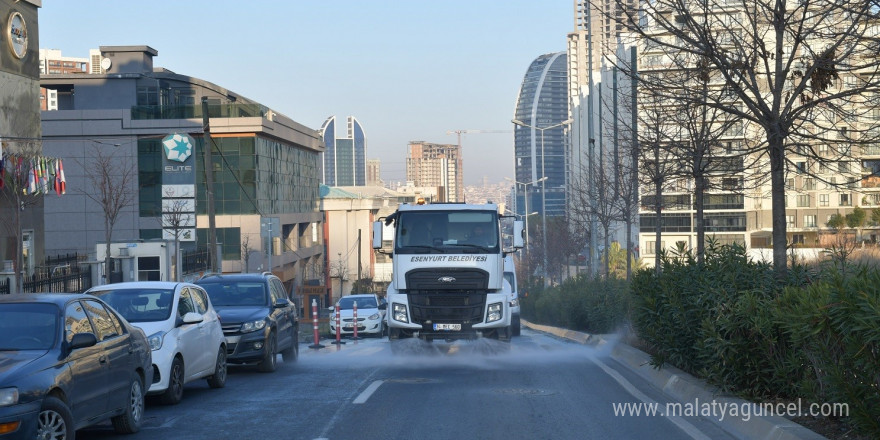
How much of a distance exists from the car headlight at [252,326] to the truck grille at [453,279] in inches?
137

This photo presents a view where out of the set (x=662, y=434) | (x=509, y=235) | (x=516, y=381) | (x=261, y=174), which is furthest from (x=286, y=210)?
(x=662, y=434)

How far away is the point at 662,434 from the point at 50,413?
5.78 meters

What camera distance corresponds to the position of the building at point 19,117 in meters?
34.2

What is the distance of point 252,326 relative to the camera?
52.2ft

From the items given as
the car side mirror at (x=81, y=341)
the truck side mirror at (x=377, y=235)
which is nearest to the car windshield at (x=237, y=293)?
the truck side mirror at (x=377, y=235)

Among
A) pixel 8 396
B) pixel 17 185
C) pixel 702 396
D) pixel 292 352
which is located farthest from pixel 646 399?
pixel 17 185

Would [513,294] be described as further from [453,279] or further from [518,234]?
[453,279]

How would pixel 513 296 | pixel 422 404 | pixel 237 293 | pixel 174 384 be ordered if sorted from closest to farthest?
pixel 422 404 → pixel 174 384 → pixel 237 293 → pixel 513 296

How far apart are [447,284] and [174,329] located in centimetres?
681

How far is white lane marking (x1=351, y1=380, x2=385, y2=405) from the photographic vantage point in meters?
11.8

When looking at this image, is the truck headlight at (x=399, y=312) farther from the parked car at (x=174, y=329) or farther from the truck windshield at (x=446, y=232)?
the parked car at (x=174, y=329)

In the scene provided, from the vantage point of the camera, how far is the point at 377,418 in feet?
34.3

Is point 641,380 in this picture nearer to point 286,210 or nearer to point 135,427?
point 135,427

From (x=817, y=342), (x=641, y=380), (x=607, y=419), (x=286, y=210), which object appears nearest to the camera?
(x=817, y=342)
